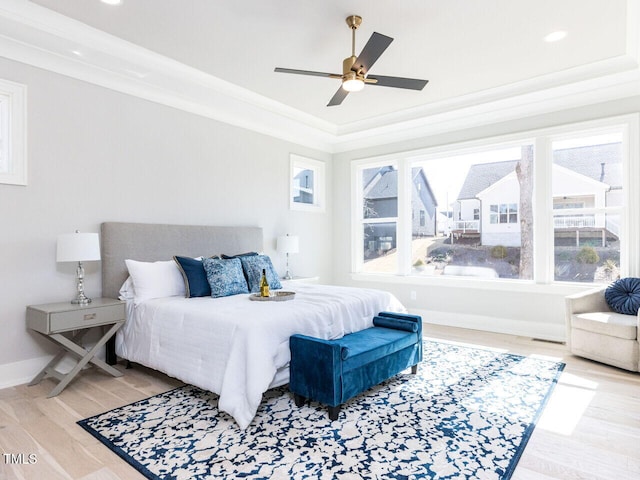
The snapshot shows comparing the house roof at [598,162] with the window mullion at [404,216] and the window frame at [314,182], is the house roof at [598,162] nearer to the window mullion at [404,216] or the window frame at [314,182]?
the window mullion at [404,216]

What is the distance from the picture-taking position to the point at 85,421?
101 inches

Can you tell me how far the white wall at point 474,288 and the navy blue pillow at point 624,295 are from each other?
364 millimetres

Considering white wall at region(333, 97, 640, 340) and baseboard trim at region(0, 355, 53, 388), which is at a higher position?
white wall at region(333, 97, 640, 340)

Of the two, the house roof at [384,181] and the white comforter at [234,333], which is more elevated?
the house roof at [384,181]

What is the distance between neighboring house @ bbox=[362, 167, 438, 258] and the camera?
230 inches

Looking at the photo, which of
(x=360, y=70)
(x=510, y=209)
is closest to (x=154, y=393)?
(x=360, y=70)

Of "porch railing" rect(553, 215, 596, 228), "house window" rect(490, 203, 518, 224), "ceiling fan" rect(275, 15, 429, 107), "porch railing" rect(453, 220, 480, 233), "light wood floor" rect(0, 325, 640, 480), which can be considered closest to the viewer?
"light wood floor" rect(0, 325, 640, 480)

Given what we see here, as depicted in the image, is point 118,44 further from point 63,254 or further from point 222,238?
point 222,238

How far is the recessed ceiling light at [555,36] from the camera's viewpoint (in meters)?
3.29

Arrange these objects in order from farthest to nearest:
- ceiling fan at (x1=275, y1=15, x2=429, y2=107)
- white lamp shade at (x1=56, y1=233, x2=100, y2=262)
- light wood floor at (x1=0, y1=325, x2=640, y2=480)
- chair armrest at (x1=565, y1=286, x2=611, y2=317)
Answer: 1. chair armrest at (x1=565, y1=286, x2=611, y2=317)
2. white lamp shade at (x1=56, y1=233, x2=100, y2=262)
3. ceiling fan at (x1=275, y1=15, x2=429, y2=107)
4. light wood floor at (x1=0, y1=325, x2=640, y2=480)

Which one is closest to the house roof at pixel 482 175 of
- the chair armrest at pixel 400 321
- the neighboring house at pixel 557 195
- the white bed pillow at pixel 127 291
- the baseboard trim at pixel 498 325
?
the neighboring house at pixel 557 195

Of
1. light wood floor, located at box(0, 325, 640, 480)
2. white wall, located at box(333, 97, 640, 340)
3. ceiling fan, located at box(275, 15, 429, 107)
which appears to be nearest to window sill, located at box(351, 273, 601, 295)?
white wall, located at box(333, 97, 640, 340)

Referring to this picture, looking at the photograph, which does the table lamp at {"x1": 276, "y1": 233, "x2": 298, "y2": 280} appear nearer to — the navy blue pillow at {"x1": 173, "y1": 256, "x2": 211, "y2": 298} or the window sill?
the window sill

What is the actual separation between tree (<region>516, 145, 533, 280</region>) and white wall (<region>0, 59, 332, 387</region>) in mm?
3471
